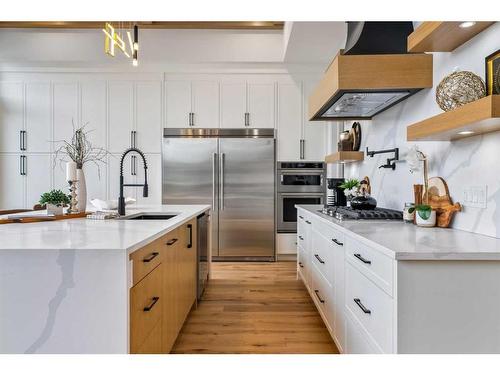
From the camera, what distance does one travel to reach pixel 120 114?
15.5 ft

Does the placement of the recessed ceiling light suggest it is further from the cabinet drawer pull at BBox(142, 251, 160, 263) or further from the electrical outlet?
the cabinet drawer pull at BBox(142, 251, 160, 263)

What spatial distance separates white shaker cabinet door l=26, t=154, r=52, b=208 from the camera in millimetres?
4695

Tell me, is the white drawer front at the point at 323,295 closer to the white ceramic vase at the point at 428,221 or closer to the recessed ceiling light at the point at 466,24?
the white ceramic vase at the point at 428,221

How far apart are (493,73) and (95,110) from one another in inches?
183

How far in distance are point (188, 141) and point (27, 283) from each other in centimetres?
360

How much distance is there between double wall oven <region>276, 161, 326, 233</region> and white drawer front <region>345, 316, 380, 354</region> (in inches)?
113

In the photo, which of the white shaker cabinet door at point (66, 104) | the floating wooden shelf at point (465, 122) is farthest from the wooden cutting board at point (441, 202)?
the white shaker cabinet door at point (66, 104)

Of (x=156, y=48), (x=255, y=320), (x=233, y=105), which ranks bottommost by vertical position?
(x=255, y=320)

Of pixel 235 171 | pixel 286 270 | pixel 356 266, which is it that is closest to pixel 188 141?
pixel 235 171

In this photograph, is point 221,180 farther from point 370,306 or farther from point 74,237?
point 370,306

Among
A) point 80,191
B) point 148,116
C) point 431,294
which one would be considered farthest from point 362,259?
point 148,116

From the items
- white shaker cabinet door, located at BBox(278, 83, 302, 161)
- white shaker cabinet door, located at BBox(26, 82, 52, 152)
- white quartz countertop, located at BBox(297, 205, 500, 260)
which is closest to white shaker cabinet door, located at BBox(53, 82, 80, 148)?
white shaker cabinet door, located at BBox(26, 82, 52, 152)
